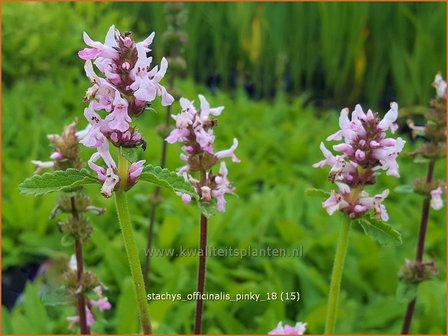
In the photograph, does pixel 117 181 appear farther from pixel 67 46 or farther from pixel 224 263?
pixel 67 46

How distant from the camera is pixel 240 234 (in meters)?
2.72

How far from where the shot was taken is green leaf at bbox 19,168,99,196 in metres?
0.93

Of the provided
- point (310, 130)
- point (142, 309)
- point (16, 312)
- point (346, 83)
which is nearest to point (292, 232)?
point (16, 312)

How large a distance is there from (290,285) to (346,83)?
3.19 metres

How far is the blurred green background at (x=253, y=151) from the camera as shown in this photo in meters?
2.29

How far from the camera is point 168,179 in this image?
3.07 feet

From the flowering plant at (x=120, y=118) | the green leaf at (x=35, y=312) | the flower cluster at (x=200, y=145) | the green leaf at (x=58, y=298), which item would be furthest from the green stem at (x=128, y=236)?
the green leaf at (x=35, y=312)

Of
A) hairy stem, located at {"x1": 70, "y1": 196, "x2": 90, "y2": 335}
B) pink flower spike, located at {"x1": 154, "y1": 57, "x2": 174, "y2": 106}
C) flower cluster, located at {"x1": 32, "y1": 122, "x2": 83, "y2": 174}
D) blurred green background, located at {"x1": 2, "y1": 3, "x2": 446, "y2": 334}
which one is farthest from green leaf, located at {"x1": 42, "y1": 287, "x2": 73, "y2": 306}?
pink flower spike, located at {"x1": 154, "y1": 57, "x2": 174, "y2": 106}

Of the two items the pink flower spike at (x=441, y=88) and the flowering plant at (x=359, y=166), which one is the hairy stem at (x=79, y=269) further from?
the pink flower spike at (x=441, y=88)

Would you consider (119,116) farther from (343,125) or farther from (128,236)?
(343,125)

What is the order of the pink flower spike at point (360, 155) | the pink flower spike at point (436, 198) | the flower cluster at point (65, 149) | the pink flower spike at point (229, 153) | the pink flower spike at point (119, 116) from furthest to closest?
the pink flower spike at point (436, 198) → the flower cluster at point (65, 149) → the pink flower spike at point (229, 153) → the pink flower spike at point (360, 155) → the pink flower spike at point (119, 116)

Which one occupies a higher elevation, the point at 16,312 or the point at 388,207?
the point at 388,207

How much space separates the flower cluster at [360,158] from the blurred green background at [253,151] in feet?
2.98

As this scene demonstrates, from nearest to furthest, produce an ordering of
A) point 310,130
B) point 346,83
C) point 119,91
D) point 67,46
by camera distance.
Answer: point 119,91, point 310,130, point 67,46, point 346,83
